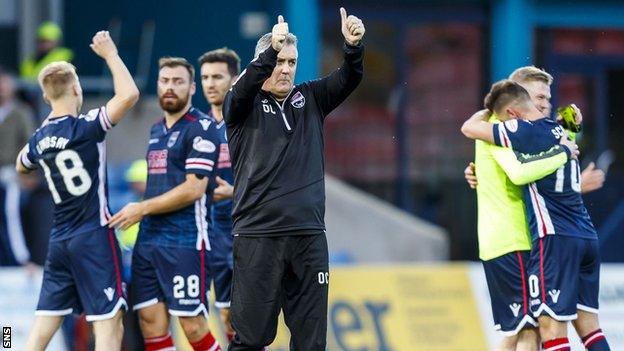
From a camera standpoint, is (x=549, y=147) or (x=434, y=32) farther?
(x=434, y=32)

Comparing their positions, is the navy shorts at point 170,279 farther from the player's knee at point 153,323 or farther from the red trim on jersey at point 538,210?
the red trim on jersey at point 538,210

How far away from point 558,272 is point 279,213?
6.75 ft

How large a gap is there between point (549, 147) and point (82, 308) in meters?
3.39

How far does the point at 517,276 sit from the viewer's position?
31.9 ft

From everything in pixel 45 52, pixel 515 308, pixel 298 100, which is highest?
pixel 45 52

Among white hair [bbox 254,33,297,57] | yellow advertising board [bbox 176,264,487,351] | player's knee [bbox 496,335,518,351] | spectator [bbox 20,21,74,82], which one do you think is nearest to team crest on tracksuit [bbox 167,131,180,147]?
white hair [bbox 254,33,297,57]

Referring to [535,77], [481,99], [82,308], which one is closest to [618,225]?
[481,99]

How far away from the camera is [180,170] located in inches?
393

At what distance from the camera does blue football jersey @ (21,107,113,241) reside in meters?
9.64

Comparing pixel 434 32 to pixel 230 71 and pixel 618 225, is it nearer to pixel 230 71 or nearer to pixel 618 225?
pixel 618 225

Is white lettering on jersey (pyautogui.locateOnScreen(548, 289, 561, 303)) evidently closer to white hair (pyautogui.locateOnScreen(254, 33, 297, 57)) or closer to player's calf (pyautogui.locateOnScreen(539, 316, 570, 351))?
player's calf (pyautogui.locateOnScreen(539, 316, 570, 351))

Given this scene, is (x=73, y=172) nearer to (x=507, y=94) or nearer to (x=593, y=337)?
(x=507, y=94)

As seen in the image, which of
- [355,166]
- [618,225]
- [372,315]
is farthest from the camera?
[355,166]

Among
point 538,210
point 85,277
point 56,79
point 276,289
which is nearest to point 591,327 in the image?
point 538,210
